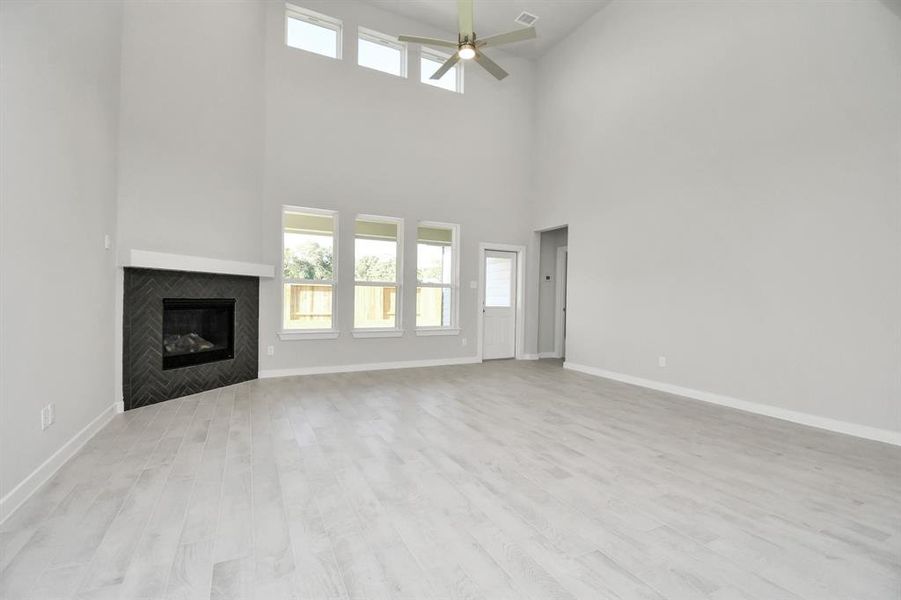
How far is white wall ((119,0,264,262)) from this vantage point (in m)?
3.78

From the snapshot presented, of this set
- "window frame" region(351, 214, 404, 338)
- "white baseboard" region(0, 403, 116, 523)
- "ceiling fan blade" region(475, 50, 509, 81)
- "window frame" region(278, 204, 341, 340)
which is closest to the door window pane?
"window frame" region(351, 214, 404, 338)

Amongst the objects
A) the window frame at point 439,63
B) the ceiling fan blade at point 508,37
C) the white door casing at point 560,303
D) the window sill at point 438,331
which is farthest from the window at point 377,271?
the white door casing at point 560,303

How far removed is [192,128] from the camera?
425 cm

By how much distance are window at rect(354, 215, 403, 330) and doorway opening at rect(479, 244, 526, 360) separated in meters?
1.57

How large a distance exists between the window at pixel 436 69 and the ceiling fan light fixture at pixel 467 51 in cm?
206

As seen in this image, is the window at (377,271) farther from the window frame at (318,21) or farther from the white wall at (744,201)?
the white wall at (744,201)

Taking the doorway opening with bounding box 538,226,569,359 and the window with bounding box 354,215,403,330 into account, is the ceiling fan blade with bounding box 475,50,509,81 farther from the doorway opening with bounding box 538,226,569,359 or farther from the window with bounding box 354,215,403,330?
the doorway opening with bounding box 538,226,569,359

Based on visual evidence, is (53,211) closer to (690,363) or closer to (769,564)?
(769,564)

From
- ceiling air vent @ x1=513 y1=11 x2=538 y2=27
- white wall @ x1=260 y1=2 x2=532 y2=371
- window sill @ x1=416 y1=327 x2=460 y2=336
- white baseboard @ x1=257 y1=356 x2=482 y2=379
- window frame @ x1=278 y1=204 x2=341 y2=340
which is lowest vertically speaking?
white baseboard @ x1=257 y1=356 x2=482 y2=379

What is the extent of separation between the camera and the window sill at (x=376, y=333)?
19.4 feet

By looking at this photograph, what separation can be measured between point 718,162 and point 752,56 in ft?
3.42

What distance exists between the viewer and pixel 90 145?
303cm

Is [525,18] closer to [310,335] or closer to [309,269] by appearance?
[309,269]

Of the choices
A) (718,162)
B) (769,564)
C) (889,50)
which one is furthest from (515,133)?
(769,564)
